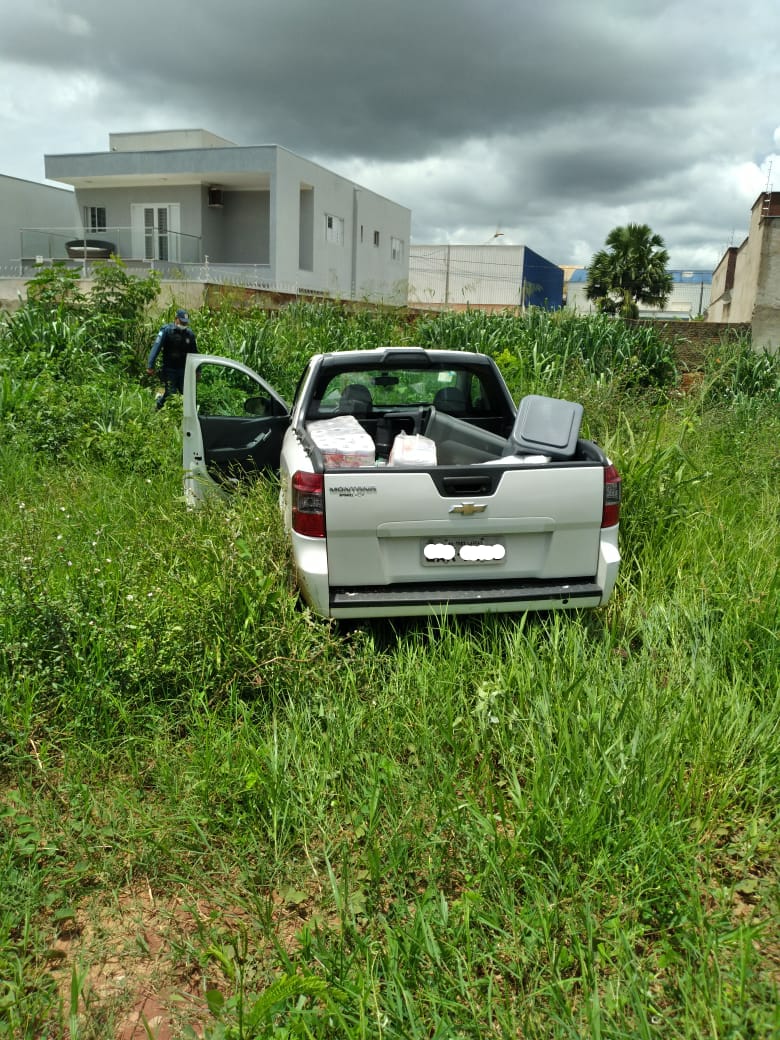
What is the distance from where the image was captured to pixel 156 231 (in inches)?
1020

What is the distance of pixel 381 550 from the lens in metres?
4.06

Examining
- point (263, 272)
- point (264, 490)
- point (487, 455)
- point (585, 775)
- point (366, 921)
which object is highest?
point (263, 272)

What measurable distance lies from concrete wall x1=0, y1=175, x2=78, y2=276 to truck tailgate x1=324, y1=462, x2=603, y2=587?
1047 inches

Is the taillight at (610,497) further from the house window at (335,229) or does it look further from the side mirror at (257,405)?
the house window at (335,229)

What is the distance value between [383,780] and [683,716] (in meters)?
1.22

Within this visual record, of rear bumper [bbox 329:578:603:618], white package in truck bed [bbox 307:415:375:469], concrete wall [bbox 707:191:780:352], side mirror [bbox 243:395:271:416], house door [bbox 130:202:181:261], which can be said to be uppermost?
house door [bbox 130:202:181:261]

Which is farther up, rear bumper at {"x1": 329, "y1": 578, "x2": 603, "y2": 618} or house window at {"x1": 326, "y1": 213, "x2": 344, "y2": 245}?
house window at {"x1": 326, "y1": 213, "x2": 344, "y2": 245}

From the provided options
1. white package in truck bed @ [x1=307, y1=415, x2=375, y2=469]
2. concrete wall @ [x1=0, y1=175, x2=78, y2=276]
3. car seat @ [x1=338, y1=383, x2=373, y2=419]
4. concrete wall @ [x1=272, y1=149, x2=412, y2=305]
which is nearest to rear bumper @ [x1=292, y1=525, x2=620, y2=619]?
white package in truck bed @ [x1=307, y1=415, x2=375, y2=469]

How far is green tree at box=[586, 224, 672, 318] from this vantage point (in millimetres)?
35000

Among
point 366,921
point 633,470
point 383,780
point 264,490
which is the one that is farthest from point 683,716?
point 264,490

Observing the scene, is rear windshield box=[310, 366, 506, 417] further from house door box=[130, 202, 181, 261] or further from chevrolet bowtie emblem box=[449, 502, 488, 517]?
house door box=[130, 202, 181, 261]

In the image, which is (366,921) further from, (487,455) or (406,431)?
(406,431)

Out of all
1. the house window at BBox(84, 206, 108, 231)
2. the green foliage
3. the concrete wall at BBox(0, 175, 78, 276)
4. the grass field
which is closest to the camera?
the grass field

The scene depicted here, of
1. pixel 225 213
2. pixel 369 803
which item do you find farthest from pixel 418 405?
pixel 225 213
